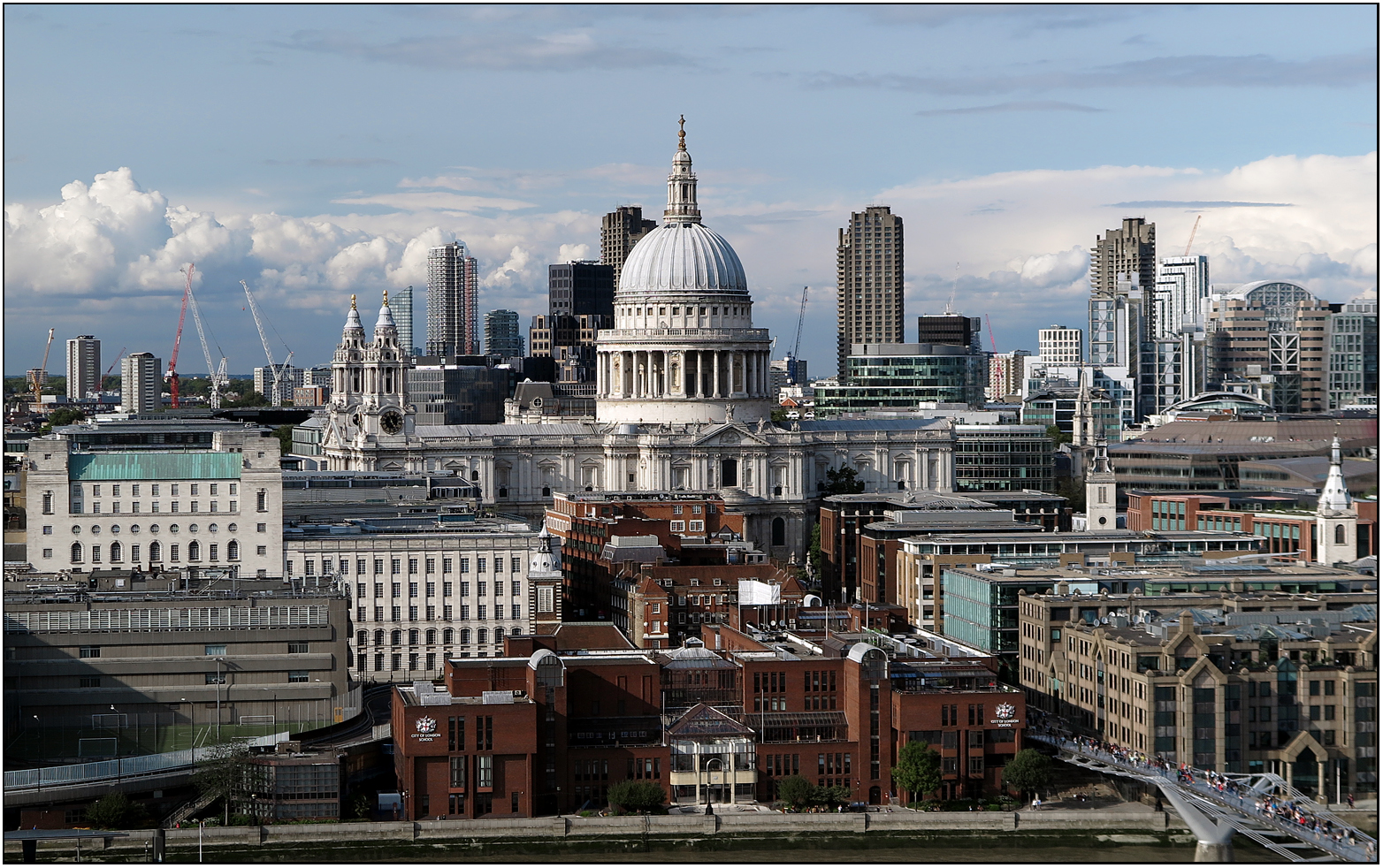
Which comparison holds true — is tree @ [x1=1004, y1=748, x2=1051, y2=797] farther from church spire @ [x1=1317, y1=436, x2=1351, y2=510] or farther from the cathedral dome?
the cathedral dome

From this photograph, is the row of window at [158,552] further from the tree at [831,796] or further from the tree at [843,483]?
the tree at [843,483]

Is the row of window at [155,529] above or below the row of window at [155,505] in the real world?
below

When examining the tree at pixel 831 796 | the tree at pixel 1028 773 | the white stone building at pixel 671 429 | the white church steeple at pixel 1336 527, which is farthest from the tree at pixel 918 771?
the white stone building at pixel 671 429

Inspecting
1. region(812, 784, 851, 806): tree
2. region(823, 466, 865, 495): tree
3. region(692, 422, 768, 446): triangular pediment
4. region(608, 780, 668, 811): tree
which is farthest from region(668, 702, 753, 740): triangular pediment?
region(823, 466, 865, 495): tree

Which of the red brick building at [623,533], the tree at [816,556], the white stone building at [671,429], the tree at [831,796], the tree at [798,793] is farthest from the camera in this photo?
the white stone building at [671,429]

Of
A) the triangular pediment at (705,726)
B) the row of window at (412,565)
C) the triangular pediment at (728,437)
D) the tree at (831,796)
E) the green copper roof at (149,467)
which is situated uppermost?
the triangular pediment at (728,437)

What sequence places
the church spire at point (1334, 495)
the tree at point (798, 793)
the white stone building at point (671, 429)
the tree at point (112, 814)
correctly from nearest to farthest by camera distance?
1. the tree at point (112, 814)
2. the tree at point (798, 793)
3. the church spire at point (1334, 495)
4. the white stone building at point (671, 429)

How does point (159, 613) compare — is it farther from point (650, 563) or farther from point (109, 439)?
point (109, 439)
